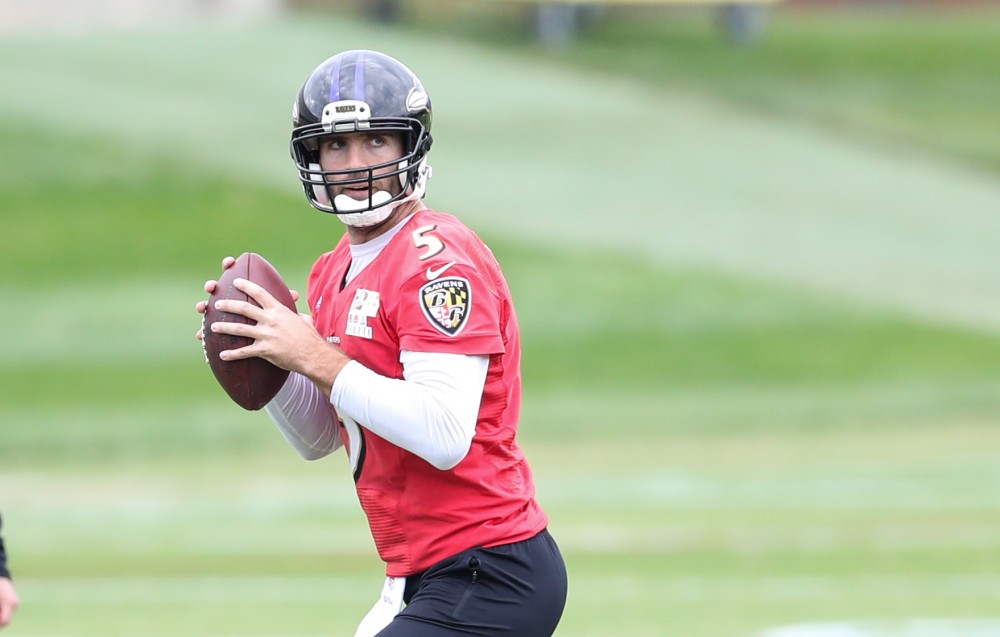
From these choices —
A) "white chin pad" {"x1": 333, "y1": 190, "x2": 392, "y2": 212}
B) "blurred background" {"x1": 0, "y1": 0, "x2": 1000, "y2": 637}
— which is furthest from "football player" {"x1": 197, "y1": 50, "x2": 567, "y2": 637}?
"blurred background" {"x1": 0, "y1": 0, "x2": 1000, "y2": 637}

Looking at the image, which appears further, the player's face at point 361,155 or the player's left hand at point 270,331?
the player's face at point 361,155

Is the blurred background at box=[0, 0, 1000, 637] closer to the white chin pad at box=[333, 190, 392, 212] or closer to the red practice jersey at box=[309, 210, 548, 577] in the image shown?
the red practice jersey at box=[309, 210, 548, 577]

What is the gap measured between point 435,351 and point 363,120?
0.63 m

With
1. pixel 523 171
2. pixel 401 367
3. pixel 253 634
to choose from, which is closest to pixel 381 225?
pixel 401 367

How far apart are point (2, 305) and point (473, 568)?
67.4 ft

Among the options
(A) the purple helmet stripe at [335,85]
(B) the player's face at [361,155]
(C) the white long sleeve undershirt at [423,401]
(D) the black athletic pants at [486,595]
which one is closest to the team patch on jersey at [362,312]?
(C) the white long sleeve undershirt at [423,401]

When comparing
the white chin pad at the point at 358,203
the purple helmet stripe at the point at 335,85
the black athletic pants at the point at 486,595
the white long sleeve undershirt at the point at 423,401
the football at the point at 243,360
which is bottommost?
the black athletic pants at the point at 486,595

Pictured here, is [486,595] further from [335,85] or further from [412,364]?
[335,85]

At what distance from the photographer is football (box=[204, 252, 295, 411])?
13.9 feet

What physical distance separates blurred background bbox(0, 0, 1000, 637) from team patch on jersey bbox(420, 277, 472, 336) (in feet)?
17.8

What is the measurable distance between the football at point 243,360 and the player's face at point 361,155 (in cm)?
31

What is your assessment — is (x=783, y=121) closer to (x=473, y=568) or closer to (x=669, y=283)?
(x=669, y=283)

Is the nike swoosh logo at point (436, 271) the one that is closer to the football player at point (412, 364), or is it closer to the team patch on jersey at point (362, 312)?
the football player at point (412, 364)

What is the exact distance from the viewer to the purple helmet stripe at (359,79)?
4238mm
